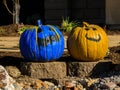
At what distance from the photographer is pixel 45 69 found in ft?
29.8

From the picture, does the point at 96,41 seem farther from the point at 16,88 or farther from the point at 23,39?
the point at 16,88

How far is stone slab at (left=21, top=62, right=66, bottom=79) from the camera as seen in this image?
358 inches

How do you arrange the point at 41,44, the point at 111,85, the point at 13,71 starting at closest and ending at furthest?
the point at 111,85 < the point at 41,44 < the point at 13,71

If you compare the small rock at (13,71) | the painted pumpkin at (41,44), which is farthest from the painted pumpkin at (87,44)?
the small rock at (13,71)

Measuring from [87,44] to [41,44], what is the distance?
0.83m

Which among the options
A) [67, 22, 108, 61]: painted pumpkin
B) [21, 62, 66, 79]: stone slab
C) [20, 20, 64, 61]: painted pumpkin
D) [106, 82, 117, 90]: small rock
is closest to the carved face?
[20, 20, 64, 61]: painted pumpkin

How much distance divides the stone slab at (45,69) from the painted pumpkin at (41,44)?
114 millimetres

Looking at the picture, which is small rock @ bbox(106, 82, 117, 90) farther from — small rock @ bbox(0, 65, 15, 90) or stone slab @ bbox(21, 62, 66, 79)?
small rock @ bbox(0, 65, 15, 90)

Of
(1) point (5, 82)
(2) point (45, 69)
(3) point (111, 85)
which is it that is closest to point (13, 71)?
(2) point (45, 69)

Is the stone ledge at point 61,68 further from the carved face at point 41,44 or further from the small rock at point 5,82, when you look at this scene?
the small rock at point 5,82

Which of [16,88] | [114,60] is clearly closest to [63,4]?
[114,60]

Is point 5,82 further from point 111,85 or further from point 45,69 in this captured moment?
point 45,69

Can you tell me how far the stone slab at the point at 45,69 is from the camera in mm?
9086

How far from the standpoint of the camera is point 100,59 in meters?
9.43
